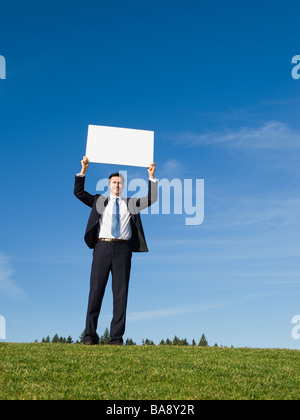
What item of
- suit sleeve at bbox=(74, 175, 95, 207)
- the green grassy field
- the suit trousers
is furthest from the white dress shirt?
the green grassy field

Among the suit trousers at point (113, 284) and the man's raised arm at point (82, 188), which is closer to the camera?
the suit trousers at point (113, 284)

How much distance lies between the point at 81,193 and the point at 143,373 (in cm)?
455

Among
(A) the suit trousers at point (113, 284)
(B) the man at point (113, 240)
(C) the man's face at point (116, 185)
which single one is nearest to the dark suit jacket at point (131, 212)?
(B) the man at point (113, 240)

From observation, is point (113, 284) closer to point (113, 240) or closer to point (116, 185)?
point (113, 240)

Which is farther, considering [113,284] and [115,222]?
[115,222]

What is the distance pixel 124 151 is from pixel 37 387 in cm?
556

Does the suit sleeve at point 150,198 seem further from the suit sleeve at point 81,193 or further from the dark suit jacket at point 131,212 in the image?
the suit sleeve at point 81,193

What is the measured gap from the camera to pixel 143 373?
8297mm

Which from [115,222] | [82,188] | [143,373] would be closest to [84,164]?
[82,188]

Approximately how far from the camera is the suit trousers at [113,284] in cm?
1085

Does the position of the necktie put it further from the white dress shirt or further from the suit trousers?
the suit trousers

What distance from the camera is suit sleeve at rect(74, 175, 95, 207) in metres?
11.2

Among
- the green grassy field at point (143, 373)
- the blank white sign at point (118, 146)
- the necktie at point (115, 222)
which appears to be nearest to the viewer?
the green grassy field at point (143, 373)
